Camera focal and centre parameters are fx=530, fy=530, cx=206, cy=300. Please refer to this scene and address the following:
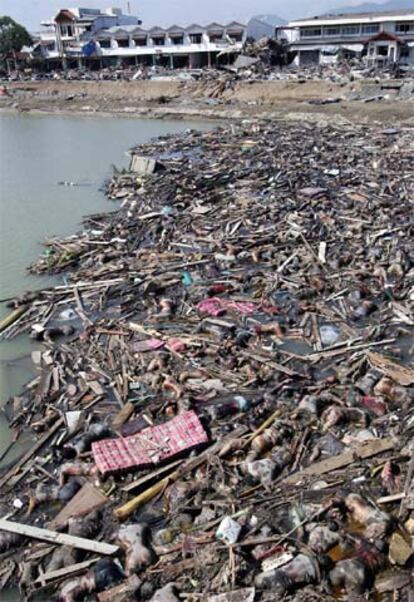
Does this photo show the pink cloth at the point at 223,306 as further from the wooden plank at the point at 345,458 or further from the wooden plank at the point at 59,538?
the wooden plank at the point at 59,538

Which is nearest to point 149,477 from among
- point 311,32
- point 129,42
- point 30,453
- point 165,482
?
point 165,482

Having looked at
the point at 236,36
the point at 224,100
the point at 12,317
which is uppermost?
the point at 236,36

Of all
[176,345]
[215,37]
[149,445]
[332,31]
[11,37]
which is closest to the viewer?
[149,445]

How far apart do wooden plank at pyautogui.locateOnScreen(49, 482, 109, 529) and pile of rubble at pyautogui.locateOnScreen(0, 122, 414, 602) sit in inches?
0.8

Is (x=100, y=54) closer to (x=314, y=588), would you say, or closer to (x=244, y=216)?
(x=244, y=216)

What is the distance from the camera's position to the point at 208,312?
955 centimetres

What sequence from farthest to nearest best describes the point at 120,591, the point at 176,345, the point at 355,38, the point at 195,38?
1. the point at 195,38
2. the point at 355,38
3. the point at 176,345
4. the point at 120,591

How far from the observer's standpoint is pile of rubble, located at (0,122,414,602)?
4.80m

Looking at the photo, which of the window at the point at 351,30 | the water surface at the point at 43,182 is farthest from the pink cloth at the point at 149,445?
the window at the point at 351,30

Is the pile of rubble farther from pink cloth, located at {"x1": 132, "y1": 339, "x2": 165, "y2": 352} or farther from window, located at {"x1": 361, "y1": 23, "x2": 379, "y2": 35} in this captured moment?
window, located at {"x1": 361, "y1": 23, "x2": 379, "y2": 35}

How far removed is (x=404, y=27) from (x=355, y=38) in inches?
175

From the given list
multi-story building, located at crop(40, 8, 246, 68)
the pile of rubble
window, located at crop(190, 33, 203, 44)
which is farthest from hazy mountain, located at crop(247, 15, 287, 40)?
the pile of rubble

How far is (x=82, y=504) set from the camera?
5.57 metres

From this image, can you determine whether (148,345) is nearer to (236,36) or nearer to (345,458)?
(345,458)
